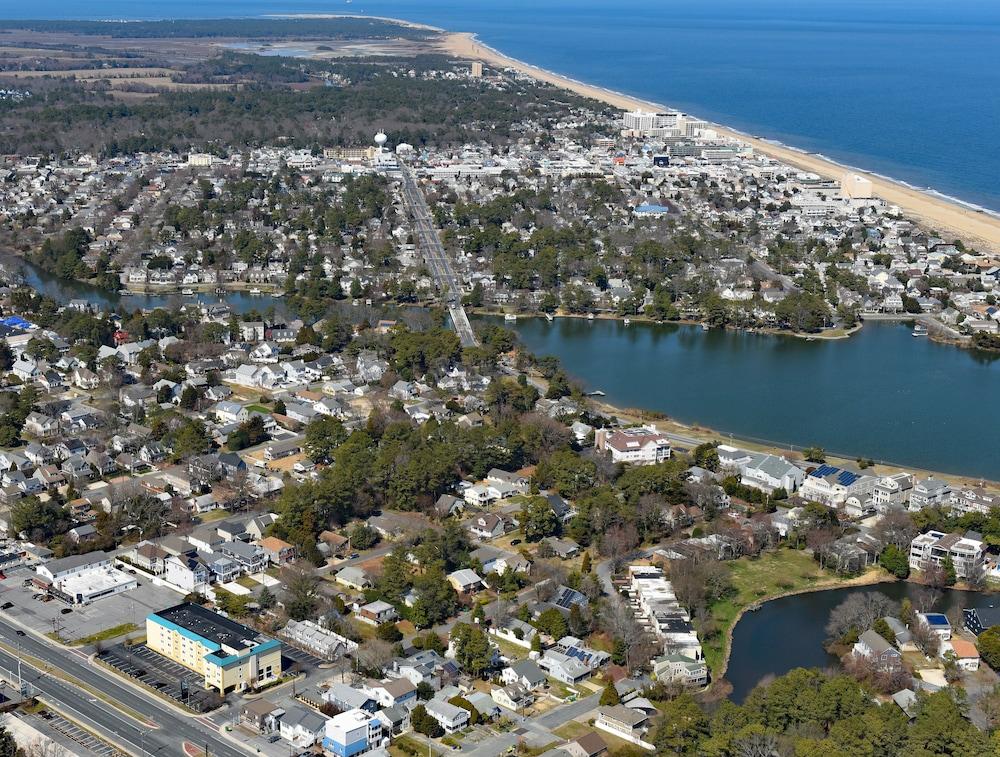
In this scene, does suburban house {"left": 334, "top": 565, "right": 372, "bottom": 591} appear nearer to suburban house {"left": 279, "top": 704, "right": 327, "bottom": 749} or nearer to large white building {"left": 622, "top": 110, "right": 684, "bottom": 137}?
suburban house {"left": 279, "top": 704, "right": 327, "bottom": 749}

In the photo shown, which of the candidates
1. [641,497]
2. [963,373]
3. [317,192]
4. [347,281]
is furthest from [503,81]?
[641,497]

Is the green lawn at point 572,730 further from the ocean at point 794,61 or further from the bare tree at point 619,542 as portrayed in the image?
the ocean at point 794,61

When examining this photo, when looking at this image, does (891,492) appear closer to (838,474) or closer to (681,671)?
(838,474)

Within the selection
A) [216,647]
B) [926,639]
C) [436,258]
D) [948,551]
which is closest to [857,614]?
[926,639]

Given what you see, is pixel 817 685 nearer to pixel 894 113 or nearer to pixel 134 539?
pixel 134 539

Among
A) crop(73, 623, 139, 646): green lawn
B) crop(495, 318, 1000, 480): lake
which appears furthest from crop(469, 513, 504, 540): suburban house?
crop(495, 318, 1000, 480): lake
